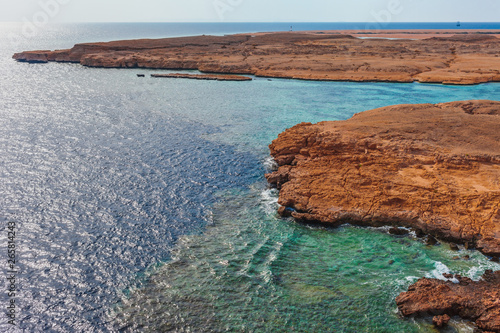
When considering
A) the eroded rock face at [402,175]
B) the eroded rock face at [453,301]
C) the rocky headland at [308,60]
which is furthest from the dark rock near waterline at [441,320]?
the rocky headland at [308,60]

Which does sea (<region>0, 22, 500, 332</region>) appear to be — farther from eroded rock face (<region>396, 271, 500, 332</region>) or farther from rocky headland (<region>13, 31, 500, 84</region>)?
rocky headland (<region>13, 31, 500, 84</region>)

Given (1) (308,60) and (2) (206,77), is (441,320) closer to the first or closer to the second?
(2) (206,77)

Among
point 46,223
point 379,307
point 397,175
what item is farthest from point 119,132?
point 379,307

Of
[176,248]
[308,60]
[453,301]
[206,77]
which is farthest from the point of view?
[308,60]

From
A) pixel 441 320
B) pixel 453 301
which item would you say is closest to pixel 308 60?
pixel 453 301

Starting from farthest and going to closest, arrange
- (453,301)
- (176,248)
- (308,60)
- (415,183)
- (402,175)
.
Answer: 1. (308,60)
2. (402,175)
3. (415,183)
4. (176,248)
5. (453,301)

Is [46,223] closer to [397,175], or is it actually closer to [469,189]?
[397,175]

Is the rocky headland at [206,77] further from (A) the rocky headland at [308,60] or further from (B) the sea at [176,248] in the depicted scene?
(B) the sea at [176,248]
